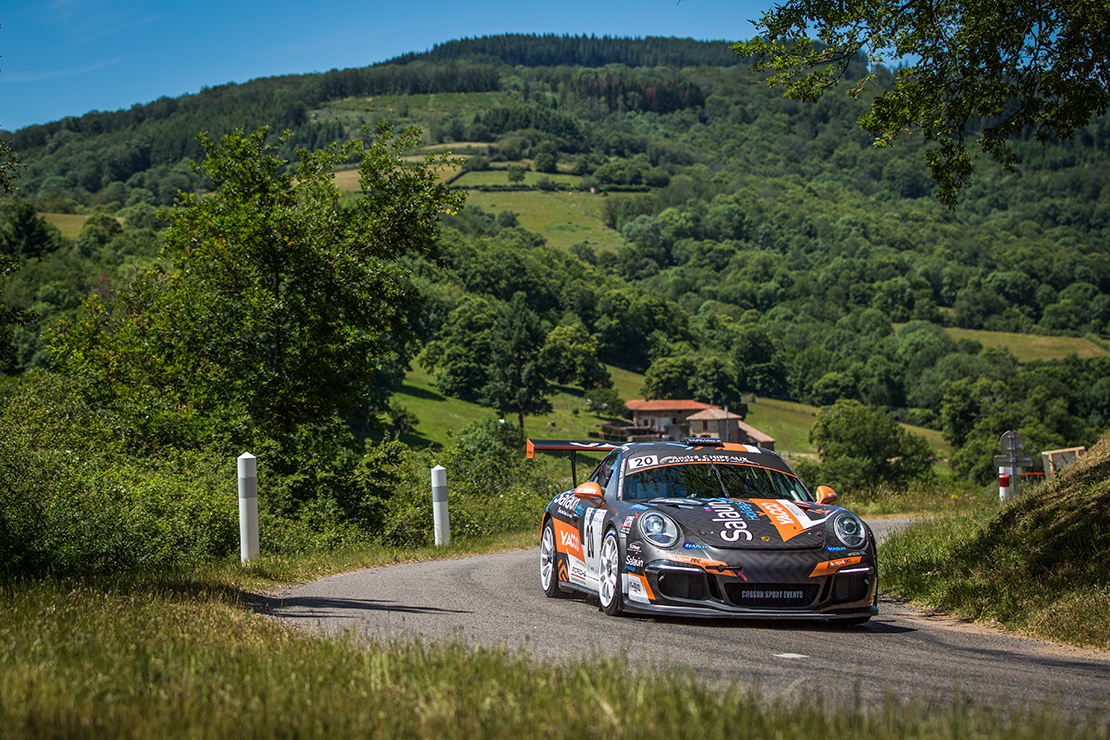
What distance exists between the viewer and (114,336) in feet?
64.3

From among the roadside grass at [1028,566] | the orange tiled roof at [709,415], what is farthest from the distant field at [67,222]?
the roadside grass at [1028,566]

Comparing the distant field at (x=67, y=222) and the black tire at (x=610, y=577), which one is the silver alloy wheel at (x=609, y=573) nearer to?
the black tire at (x=610, y=577)

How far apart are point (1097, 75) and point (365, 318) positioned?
12.8 meters

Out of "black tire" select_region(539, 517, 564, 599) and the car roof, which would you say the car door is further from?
"black tire" select_region(539, 517, 564, 599)

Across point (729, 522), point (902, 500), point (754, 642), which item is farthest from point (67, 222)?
point (754, 642)

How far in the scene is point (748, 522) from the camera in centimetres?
753

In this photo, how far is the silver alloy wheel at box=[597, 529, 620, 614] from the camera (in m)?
7.66

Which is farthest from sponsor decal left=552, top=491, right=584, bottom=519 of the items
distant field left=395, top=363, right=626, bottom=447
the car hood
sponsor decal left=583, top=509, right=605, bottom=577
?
distant field left=395, top=363, right=626, bottom=447

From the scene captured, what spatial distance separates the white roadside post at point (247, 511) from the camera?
11.0 metres

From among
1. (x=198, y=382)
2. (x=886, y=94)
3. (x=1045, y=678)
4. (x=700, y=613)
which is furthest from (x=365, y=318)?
(x=1045, y=678)

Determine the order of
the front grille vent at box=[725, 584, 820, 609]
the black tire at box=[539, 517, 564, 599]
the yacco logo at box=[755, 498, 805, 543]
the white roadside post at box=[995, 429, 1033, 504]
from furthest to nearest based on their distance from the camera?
the white roadside post at box=[995, 429, 1033, 504] < the black tire at box=[539, 517, 564, 599] < the yacco logo at box=[755, 498, 805, 543] < the front grille vent at box=[725, 584, 820, 609]

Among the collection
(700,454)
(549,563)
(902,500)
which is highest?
(700,454)

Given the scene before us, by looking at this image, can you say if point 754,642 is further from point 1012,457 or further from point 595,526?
point 1012,457

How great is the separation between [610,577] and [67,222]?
497 feet
